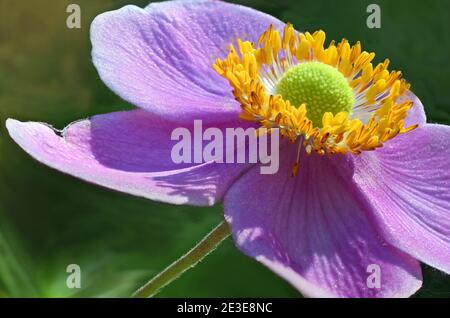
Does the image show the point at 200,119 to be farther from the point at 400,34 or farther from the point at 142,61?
the point at 400,34

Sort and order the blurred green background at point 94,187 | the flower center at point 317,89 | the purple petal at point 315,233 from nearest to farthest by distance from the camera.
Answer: the purple petal at point 315,233, the flower center at point 317,89, the blurred green background at point 94,187

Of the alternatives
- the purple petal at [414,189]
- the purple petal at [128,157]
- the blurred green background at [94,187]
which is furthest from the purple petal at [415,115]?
the purple petal at [128,157]

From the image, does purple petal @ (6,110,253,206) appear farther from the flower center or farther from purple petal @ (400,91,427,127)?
purple petal @ (400,91,427,127)

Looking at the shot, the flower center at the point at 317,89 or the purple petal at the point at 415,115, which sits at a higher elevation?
the flower center at the point at 317,89

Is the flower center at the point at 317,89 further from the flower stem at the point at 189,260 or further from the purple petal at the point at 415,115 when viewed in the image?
the flower stem at the point at 189,260

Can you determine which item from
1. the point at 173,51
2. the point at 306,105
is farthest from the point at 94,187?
the point at 306,105

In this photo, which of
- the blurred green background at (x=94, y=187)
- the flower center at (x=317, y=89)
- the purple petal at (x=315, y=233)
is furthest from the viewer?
the blurred green background at (x=94, y=187)

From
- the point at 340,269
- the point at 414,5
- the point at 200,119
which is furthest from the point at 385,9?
the point at 340,269
